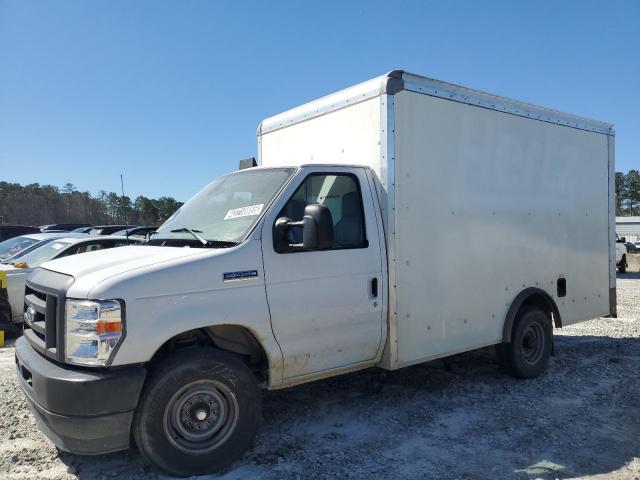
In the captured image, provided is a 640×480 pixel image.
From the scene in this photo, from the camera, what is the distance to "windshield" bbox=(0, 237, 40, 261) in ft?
31.1

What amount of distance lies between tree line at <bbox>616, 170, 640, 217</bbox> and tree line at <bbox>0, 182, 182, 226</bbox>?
67.6m

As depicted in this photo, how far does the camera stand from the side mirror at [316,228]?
3600 mm

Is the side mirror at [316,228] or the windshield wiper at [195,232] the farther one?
the windshield wiper at [195,232]

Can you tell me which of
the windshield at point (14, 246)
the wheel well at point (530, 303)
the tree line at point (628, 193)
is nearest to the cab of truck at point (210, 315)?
the wheel well at point (530, 303)

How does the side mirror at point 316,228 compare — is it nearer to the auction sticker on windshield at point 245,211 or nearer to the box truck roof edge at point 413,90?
the auction sticker on windshield at point 245,211

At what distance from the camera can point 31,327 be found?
3.74m

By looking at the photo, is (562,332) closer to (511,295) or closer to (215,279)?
(511,295)

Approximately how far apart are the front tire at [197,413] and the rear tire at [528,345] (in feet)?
10.6

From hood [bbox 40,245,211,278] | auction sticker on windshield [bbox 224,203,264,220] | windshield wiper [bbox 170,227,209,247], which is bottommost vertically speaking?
hood [bbox 40,245,211,278]

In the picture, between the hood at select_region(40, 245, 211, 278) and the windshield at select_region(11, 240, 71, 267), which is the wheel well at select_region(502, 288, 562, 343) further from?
the windshield at select_region(11, 240, 71, 267)

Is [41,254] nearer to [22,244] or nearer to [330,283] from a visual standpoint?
[22,244]

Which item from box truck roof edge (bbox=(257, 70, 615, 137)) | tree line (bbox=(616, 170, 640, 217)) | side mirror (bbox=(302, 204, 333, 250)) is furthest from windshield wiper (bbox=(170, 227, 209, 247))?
tree line (bbox=(616, 170, 640, 217))

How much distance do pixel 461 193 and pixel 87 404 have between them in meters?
3.78

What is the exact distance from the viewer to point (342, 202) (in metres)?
4.33
